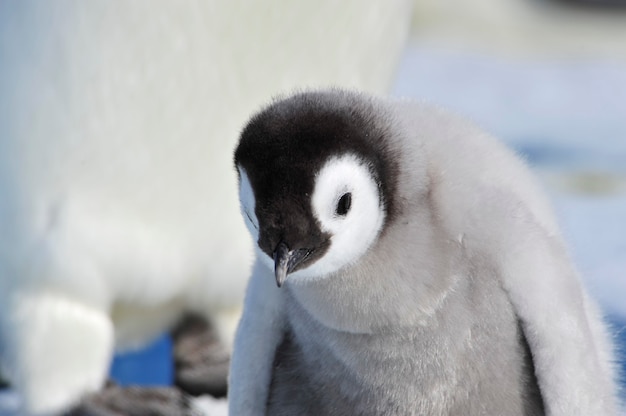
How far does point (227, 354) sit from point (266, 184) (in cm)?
113

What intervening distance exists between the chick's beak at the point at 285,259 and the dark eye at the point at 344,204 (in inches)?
1.8

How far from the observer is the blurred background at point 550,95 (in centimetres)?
254

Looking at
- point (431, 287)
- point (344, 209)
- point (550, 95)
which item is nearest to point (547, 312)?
point (431, 287)

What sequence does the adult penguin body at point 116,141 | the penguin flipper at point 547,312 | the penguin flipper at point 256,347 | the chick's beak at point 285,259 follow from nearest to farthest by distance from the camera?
the chick's beak at point 285,259, the penguin flipper at point 547,312, the penguin flipper at point 256,347, the adult penguin body at point 116,141

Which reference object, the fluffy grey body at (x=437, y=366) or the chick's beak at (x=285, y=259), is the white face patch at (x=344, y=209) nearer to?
the chick's beak at (x=285, y=259)

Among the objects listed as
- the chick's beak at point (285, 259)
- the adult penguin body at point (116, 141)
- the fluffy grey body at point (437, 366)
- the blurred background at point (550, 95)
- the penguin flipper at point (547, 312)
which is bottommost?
the blurred background at point (550, 95)

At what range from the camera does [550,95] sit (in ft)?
14.6

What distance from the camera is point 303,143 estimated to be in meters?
1.07

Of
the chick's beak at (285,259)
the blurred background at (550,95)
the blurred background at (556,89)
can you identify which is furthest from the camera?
the blurred background at (556,89)

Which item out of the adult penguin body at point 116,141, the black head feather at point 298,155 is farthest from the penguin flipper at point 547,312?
the adult penguin body at point 116,141

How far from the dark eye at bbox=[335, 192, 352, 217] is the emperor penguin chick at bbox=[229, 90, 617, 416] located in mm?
22

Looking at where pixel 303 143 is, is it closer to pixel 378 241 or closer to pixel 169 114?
pixel 378 241

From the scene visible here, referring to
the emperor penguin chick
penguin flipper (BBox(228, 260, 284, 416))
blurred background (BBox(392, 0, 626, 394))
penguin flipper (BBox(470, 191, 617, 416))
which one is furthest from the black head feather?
blurred background (BBox(392, 0, 626, 394))

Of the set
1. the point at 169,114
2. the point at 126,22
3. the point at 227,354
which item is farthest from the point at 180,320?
the point at 126,22
